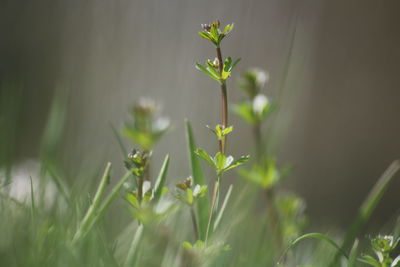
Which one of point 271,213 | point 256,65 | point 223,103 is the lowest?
point 256,65

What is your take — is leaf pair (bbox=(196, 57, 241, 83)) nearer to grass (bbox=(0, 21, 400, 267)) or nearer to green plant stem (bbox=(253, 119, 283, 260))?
grass (bbox=(0, 21, 400, 267))

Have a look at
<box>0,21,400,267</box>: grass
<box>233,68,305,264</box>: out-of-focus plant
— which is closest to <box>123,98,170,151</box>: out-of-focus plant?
<box>0,21,400,267</box>: grass

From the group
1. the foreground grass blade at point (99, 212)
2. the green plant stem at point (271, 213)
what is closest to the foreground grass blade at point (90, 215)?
the foreground grass blade at point (99, 212)

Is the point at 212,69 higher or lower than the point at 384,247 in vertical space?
higher

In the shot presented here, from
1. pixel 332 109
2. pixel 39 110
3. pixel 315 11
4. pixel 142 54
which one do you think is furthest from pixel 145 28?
pixel 332 109


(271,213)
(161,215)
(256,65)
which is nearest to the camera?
(161,215)

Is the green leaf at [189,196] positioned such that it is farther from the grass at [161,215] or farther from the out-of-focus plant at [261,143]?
the out-of-focus plant at [261,143]

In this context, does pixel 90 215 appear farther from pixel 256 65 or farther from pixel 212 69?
pixel 256 65

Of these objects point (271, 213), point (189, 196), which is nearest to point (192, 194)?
point (189, 196)

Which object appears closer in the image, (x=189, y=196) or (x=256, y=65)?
(x=189, y=196)
